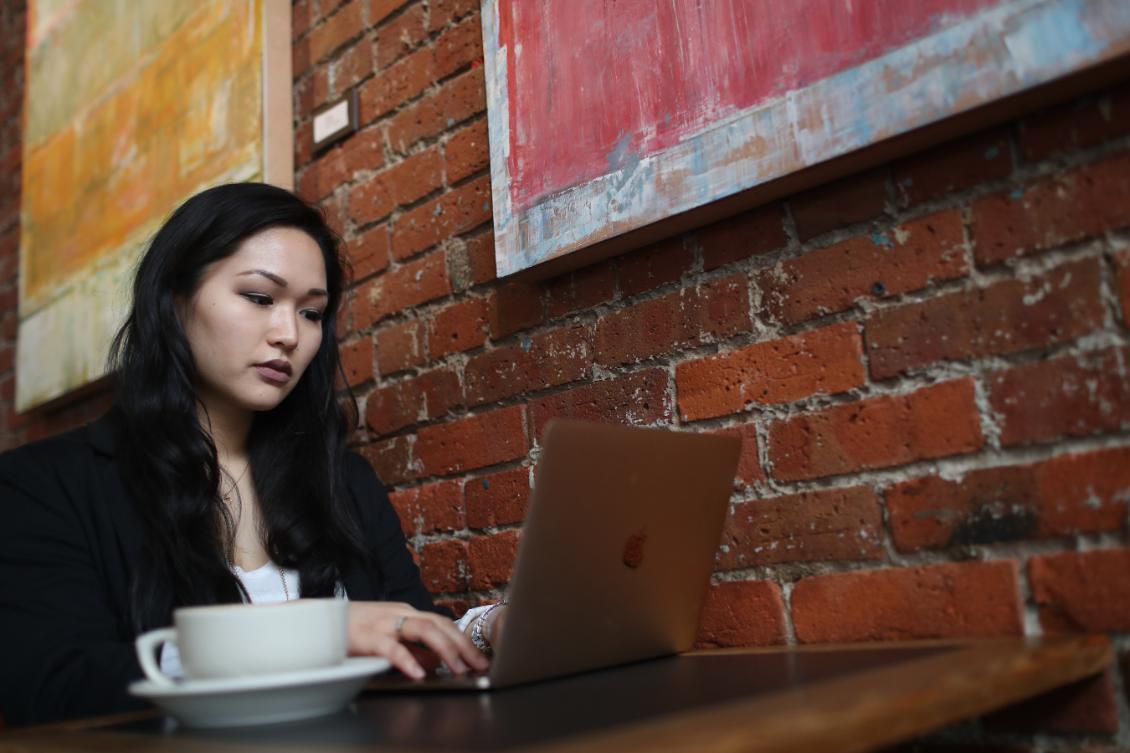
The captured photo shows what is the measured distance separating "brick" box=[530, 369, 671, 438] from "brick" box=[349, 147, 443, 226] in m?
0.48

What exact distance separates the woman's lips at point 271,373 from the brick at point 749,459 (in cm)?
69

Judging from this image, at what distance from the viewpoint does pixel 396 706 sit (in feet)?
2.72

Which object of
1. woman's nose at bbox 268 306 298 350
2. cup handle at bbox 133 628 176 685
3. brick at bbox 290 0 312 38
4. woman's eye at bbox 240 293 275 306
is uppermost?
brick at bbox 290 0 312 38

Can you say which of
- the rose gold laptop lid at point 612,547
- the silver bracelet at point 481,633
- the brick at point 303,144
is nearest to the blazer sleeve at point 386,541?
the silver bracelet at point 481,633

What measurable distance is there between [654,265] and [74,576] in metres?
0.85

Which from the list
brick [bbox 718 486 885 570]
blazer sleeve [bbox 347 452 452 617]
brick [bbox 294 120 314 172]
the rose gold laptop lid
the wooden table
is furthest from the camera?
brick [bbox 294 120 314 172]

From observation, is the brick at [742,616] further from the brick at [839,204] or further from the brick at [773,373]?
the brick at [839,204]

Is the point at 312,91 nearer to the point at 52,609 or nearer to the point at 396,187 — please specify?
the point at 396,187

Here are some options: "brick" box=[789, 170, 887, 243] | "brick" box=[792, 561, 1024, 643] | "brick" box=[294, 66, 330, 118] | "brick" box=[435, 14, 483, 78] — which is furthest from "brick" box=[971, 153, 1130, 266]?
"brick" box=[294, 66, 330, 118]

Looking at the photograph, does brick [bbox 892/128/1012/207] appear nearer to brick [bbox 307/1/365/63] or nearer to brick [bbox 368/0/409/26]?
brick [bbox 368/0/409/26]

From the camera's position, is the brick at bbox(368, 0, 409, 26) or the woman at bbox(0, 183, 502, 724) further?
the brick at bbox(368, 0, 409, 26)

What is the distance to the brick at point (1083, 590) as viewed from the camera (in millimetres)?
917

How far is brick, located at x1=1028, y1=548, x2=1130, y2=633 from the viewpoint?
92 cm

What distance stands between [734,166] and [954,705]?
0.71m
